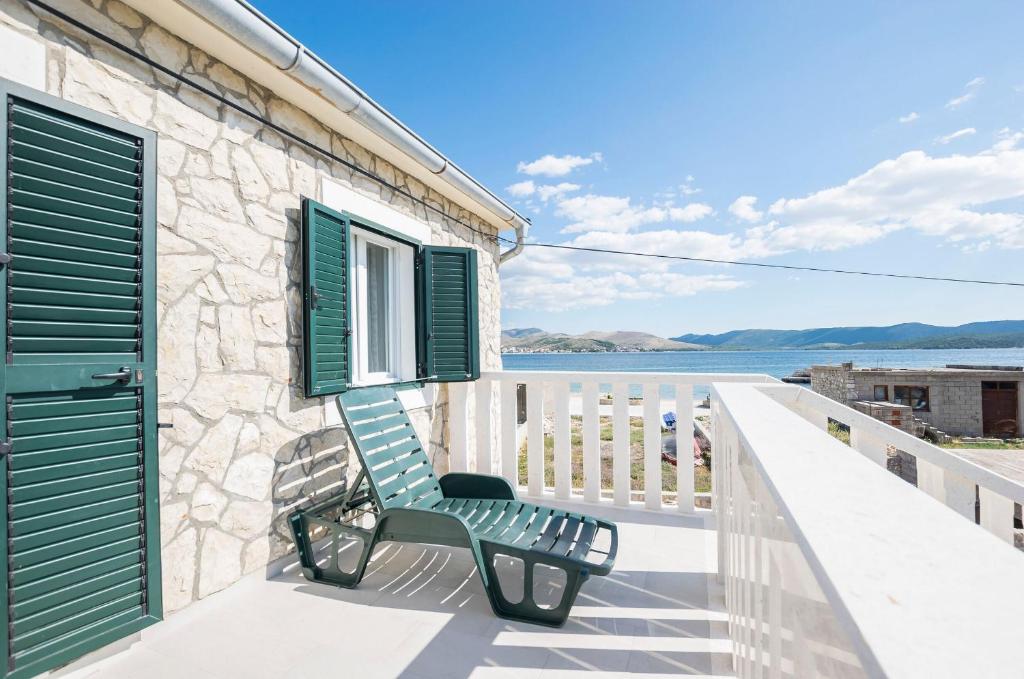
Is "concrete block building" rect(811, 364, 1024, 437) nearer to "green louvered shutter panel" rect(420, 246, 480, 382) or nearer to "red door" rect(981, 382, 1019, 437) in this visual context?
"red door" rect(981, 382, 1019, 437)

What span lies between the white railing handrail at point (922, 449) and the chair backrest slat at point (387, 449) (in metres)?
2.33

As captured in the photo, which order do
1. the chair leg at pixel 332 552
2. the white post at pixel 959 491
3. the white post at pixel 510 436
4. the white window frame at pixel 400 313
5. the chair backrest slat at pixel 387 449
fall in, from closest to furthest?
the white post at pixel 959 491 → the chair leg at pixel 332 552 → the chair backrest slat at pixel 387 449 → the white window frame at pixel 400 313 → the white post at pixel 510 436

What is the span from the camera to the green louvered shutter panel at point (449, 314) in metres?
4.44

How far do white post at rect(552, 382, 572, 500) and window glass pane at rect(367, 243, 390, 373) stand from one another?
1508 mm

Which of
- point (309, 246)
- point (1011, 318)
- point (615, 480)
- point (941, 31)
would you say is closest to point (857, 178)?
point (941, 31)

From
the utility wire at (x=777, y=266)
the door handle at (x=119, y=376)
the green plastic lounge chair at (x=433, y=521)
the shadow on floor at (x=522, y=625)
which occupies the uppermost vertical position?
the utility wire at (x=777, y=266)

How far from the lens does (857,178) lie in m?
21.0

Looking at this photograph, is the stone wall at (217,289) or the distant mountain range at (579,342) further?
the distant mountain range at (579,342)

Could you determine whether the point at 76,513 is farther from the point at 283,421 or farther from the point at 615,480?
the point at 615,480

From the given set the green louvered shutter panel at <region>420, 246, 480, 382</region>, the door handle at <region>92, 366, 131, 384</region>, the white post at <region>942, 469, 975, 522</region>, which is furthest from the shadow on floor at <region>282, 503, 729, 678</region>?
the green louvered shutter panel at <region>420, 246, 480, 382</region>

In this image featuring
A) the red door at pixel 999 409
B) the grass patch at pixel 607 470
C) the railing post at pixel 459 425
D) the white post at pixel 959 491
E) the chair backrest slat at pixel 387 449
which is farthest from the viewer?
the red door at pixel 999 409

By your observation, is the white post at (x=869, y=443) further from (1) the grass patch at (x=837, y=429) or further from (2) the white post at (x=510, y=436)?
(2) the white post at (x=510, y=436)

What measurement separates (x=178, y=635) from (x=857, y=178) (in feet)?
85.4

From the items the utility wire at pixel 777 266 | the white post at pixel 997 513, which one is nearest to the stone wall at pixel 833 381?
the utility wire at pixel 777 266
